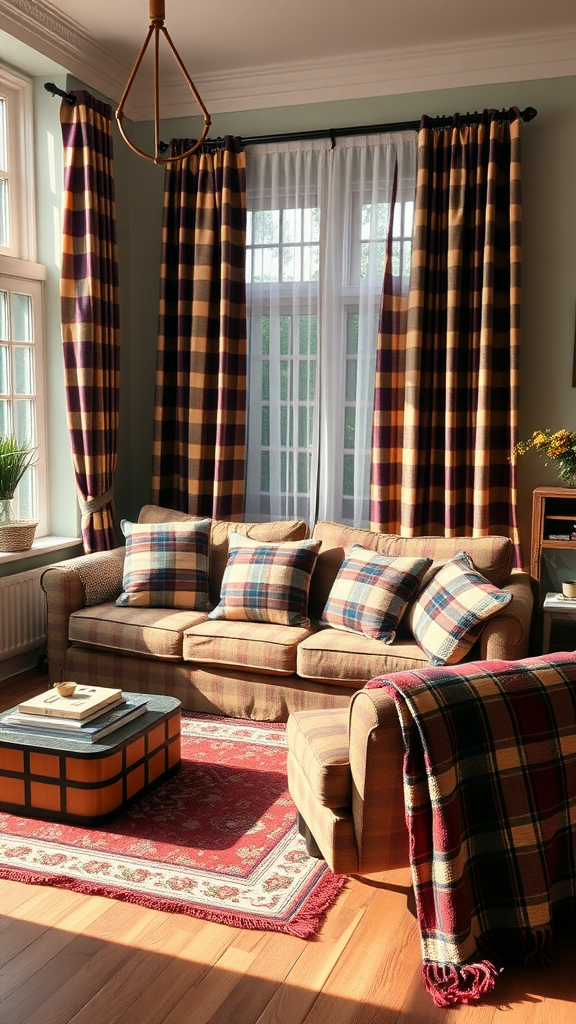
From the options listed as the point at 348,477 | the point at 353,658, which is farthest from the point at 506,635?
the point at 348,477

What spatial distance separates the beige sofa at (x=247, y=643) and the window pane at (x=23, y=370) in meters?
1.04

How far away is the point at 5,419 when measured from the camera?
453 centimetres

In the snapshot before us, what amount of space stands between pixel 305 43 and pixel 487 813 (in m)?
3.86

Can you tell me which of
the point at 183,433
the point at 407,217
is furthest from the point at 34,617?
the point at 407,217

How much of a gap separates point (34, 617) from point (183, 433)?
133 centimetres

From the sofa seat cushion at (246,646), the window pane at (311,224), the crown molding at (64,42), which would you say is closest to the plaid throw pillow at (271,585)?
the sofa seat cushion at (246,646)

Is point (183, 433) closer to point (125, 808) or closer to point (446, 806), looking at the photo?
point (125, 808)

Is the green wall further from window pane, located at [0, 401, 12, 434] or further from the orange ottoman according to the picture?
the orange ottoman

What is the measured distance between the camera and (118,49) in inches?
179

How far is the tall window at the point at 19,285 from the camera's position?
4.50m

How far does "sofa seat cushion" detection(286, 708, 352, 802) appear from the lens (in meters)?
2.36

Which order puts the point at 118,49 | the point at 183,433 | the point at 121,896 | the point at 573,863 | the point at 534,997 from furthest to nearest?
the point at 183,433 < the point at 118,49 < the point at 121,896 < the point at 573,863 < the point at 534,997

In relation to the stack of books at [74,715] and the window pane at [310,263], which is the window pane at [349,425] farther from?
the stack of books at [74,715]

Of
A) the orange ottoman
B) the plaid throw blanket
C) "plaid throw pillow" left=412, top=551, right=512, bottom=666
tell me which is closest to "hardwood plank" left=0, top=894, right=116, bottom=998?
the orange ottoman
